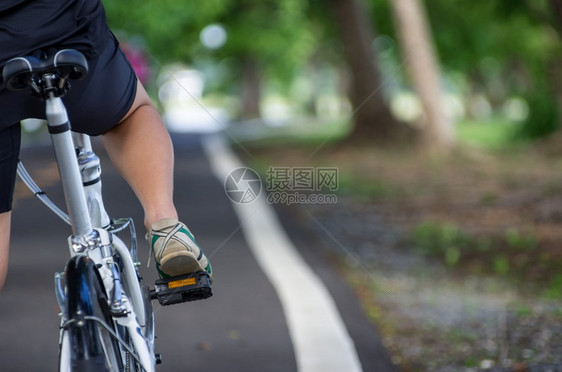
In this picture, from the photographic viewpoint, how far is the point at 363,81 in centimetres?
2058

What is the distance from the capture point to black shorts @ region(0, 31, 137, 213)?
2406 millimetres

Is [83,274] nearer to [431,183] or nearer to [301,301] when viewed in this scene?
[301,301]

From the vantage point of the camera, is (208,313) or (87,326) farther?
(208,313)

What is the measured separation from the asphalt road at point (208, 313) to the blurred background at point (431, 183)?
34 centimetres

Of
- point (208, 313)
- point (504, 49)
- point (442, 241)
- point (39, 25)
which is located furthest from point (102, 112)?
point (504, 49)

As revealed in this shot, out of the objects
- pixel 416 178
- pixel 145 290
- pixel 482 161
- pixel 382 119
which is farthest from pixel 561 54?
pixel 145 290

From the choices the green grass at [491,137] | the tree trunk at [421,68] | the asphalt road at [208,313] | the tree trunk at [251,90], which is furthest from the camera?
the tree trunk at [251,90]

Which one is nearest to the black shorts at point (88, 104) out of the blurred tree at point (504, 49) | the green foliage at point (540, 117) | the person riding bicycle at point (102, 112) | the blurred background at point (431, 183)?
the person riding bicycle at point (102, 112)

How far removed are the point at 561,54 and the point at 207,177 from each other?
941 centimetres

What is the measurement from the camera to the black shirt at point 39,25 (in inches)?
90.5

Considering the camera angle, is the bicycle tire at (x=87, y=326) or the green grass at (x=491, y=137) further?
the green grass at (x=491, y=137)

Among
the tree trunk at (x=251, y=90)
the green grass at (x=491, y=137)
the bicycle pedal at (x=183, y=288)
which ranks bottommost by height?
the bicycle pedal at (x=183, y=288)

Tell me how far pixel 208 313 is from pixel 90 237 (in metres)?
2.91

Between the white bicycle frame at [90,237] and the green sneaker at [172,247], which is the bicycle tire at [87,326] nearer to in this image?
the white bicycle frame at [90,237]
